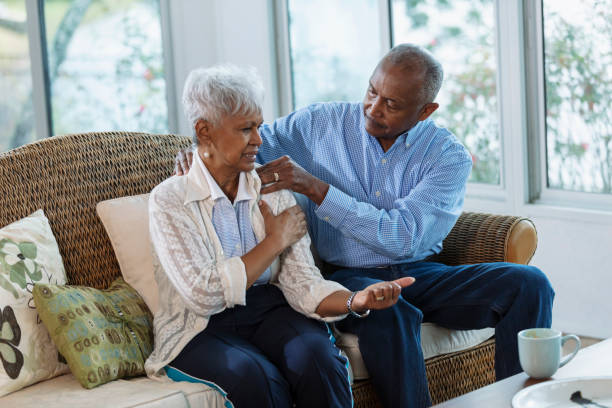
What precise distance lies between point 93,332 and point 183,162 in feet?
1.79

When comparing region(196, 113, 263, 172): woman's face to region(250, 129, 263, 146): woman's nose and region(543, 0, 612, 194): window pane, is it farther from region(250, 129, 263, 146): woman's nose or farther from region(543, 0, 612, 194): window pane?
region(543, 0, 612, 194): window pane

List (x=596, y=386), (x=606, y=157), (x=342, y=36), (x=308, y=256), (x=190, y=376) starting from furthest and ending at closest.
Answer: (x=342, y=36)
(x=606, y=157)
(x=308, y=256)
(x=190, y=376)
(x=596, y=386)

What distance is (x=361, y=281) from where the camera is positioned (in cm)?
212

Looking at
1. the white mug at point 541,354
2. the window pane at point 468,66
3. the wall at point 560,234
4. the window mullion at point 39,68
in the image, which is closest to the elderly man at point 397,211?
the white mug at point 541,354

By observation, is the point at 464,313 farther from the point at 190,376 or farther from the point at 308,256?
the point at 190,376

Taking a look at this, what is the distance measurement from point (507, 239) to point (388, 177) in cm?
38

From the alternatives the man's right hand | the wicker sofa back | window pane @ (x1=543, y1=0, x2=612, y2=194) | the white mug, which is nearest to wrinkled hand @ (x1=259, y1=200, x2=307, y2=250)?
the man's right hand

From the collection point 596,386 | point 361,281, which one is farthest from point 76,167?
point 596,386

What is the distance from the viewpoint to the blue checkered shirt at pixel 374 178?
2188 millimetres

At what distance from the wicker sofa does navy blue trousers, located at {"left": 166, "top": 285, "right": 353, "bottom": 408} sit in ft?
0.65

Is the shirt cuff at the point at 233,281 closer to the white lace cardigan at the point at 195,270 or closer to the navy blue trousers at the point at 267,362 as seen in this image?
the white lace cardigan at the point at 195,270

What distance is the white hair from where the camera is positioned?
6.31 feet

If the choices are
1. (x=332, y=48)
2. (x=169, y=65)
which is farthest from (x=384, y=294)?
(x=169, y=65)

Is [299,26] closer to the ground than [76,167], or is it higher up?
higher up
